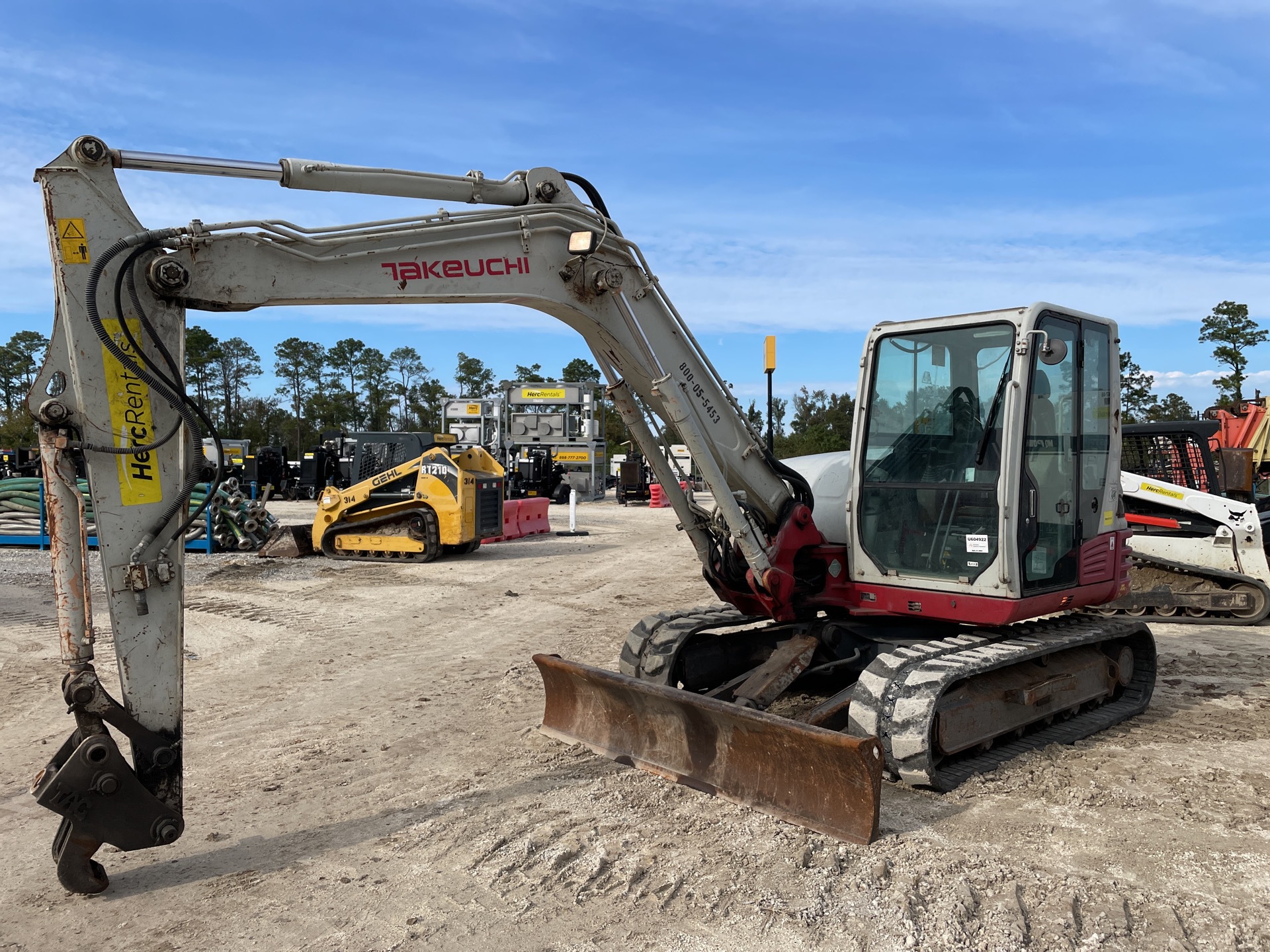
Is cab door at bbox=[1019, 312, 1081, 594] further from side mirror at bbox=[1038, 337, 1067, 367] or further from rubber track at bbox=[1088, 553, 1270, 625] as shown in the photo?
rubber track at bbox=[1088, 553, 1270, 625]

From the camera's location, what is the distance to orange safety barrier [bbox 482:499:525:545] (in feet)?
58.2

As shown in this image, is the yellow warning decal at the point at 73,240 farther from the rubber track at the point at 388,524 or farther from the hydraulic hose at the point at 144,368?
the rubber track at the point at 388,524

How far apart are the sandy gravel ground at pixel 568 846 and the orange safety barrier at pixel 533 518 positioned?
11.2 metres

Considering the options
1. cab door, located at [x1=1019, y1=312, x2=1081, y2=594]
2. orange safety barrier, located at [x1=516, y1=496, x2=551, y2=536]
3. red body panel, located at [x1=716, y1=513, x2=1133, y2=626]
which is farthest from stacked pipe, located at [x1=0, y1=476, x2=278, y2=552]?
cab door, located at [x1=1019, y1=312, x2=1081, y2=594]

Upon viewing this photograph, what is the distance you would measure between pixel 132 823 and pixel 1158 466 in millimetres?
10914

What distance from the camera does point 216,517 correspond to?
14.9 m

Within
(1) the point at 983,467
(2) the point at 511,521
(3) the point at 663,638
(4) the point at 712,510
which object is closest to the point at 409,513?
(2) the point at 511,521

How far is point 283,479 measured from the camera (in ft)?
92.5

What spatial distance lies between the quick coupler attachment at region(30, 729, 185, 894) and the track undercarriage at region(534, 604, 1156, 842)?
2.34 meters

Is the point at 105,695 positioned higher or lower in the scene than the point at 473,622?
higher

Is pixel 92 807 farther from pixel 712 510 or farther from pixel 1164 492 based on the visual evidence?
pixel 1164 492

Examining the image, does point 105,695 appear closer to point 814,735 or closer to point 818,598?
point 814,735

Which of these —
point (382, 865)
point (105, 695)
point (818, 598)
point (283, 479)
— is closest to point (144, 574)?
point (105, 695)

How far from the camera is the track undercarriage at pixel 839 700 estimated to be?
4352 millimetres
